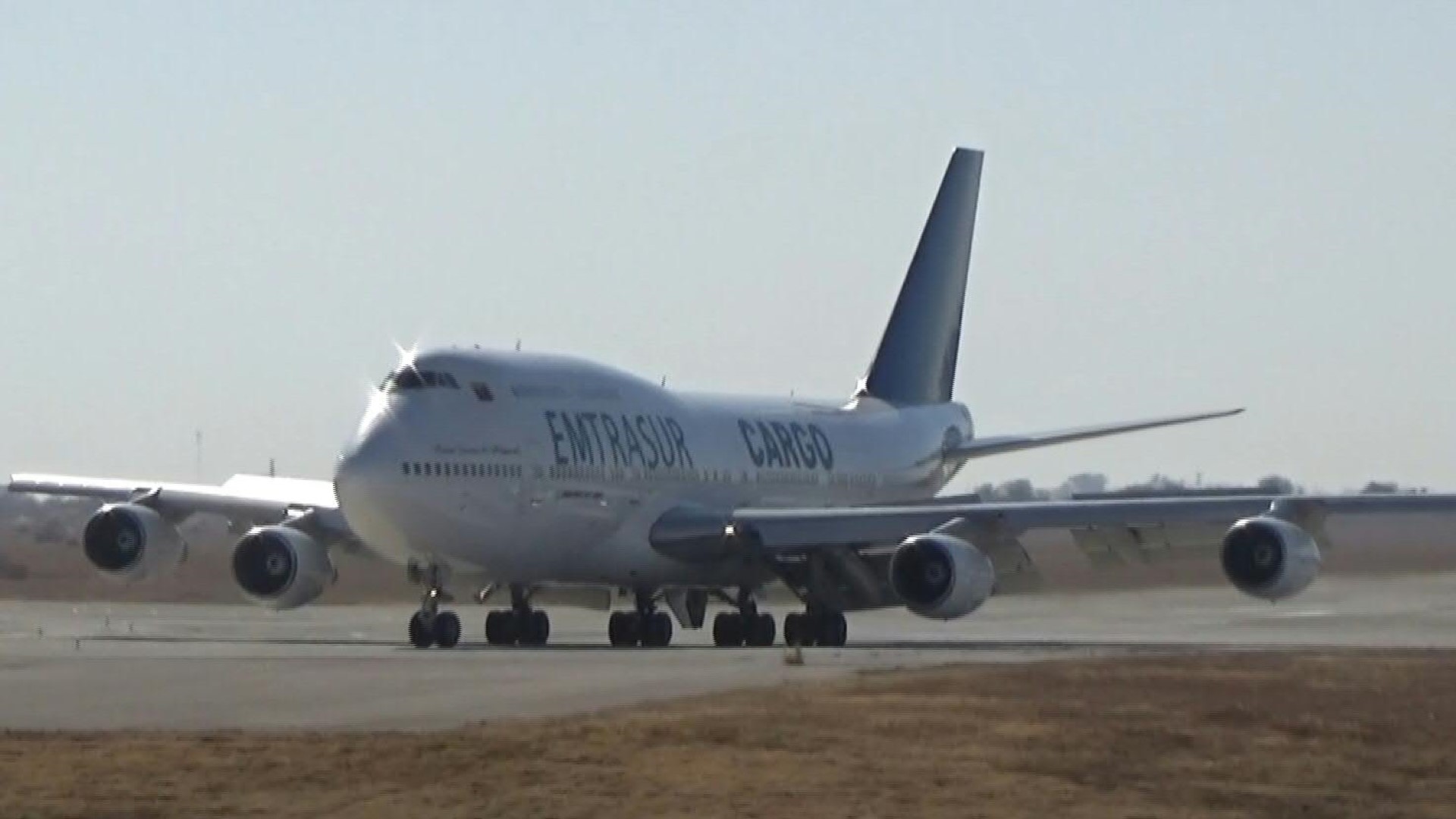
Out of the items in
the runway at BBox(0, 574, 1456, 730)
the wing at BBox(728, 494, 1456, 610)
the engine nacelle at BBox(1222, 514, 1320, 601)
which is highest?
the wing at BBox(728, 494, 1456, 610)

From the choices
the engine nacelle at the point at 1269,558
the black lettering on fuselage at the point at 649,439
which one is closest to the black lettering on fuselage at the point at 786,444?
the black lettering on fuselage at the point at 649,439

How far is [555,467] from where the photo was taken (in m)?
41.4

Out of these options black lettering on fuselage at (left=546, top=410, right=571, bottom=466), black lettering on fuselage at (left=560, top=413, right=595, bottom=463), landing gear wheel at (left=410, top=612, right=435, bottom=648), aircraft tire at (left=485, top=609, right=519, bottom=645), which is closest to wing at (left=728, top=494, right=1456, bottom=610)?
black lettering on fuselage at (left=560, top=413, right=595, bottom=463)

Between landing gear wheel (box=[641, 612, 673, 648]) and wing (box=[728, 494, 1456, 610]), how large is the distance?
68.9 inches

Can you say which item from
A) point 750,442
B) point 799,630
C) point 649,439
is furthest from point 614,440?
point 750,442

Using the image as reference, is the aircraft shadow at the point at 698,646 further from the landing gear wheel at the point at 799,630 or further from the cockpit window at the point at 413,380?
the cockpit window at the point at 413,380

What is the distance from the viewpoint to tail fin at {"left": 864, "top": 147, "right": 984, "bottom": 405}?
176ft

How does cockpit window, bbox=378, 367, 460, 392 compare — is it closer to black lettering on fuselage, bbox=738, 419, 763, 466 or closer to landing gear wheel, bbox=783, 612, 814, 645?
landing gear wheel, bbox=783, 612, 814, 645

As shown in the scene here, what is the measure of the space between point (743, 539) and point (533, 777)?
85.9ft

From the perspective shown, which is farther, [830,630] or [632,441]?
[632,441]

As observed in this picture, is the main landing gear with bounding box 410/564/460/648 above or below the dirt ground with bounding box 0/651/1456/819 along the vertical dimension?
above

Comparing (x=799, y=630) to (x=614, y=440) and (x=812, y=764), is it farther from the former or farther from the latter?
(x=812, y=764)

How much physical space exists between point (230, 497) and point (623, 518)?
6.25 meters

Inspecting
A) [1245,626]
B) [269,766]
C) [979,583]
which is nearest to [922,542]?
[979,583]
